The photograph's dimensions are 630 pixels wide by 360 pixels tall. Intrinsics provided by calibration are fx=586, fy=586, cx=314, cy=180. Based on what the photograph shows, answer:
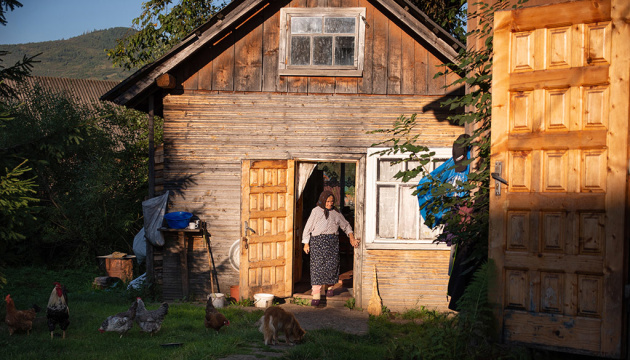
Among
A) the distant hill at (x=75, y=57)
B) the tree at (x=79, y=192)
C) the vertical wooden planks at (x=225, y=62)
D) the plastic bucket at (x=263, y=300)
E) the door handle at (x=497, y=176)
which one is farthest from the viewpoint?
the distant hill at (x=75, y=57)

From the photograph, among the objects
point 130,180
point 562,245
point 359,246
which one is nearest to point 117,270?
point 130,180

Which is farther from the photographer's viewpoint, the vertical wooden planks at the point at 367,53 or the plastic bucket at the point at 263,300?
the vertical wooden planks at the point at 367,53

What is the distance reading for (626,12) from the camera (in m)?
4.98

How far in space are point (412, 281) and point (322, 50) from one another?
4.49 meters

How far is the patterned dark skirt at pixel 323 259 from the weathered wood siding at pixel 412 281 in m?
0.63

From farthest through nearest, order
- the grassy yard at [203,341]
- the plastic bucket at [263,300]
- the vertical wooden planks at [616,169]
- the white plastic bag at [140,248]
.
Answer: the white plastic bag at [140,248] < the plastic bucket at [263,300] < the grassy yard at [203,341] < the vertical wooden planks at [616,169]

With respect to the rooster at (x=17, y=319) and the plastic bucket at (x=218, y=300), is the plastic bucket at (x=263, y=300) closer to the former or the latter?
the plastic bucket at (x=218, y=300)

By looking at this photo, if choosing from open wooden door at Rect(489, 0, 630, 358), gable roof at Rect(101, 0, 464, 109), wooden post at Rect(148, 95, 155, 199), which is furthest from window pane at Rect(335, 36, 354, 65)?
open wooden door at Rect(489, 0, 630, 358)

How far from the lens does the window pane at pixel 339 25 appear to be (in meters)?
10.7

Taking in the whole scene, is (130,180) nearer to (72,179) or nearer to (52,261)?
(72,179)

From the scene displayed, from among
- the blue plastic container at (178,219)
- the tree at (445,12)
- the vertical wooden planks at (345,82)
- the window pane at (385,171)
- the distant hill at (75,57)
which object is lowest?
the blue plastic container at (178,219)

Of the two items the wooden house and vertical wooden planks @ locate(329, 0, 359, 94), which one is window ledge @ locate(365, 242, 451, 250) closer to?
the wooden house

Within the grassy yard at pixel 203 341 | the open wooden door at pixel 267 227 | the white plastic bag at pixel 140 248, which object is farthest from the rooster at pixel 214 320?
the white plastic bag at pixel 140 248

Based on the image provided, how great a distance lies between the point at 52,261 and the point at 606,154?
14.8 m
